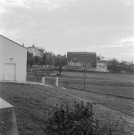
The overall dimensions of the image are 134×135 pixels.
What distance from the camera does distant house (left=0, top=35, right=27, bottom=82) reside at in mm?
22891

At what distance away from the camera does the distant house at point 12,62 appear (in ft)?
75.1

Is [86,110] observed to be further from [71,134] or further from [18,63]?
[18,63]

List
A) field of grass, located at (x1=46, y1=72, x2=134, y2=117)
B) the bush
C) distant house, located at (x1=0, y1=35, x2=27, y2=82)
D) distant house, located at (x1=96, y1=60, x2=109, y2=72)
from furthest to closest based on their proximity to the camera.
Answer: distant house, located at (x1=96, y1=60, x2=109, y2=72) < distant house, located at (x1=0, y1=35, x2=27, y2=82) < field of grass, located at (x1=46, y1=72, x2=134, y2=117) < the bush

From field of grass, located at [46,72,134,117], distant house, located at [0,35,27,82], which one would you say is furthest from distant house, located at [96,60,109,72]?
distant house, located at [0,35,27,82]

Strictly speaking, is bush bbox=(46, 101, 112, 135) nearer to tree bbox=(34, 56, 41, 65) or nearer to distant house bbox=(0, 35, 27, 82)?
distant house bbox=(0, 35, 27, 82)

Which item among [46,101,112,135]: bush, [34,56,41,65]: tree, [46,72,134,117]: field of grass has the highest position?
[34,56,41,65]: tree

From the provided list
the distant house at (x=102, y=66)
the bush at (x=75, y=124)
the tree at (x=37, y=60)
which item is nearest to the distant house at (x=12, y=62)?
the bush at (x=75, y=124)

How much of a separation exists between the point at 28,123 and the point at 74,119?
184 cm

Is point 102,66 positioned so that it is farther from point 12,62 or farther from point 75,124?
point 75,124

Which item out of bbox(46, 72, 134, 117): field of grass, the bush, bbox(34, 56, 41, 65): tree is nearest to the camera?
the bush

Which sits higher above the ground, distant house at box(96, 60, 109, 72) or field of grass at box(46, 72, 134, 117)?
distant house at box(96, 60, 109, 72)

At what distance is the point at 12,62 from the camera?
23531 mm

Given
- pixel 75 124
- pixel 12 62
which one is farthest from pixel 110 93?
pixel 75 124

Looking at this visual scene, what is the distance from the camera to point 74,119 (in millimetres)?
2691
